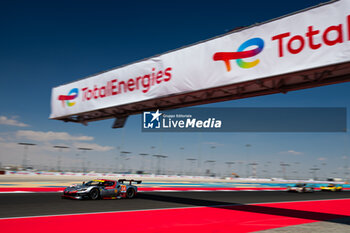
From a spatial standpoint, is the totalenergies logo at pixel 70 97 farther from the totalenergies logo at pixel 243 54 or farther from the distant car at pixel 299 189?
the distant car at pixel 299 189

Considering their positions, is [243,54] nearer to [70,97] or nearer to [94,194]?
[70,97]

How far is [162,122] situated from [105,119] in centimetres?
360

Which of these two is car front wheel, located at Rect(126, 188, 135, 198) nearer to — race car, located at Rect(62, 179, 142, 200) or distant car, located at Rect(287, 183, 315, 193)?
race car, located at Rect(62, 179, 142, 200)

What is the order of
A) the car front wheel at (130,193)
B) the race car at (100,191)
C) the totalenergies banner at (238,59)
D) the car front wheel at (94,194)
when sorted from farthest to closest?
the car front wheel at (130,193)
the car front wheel at (94,194)
the race car at (100,191)
the totalenergies banner at (238,59)

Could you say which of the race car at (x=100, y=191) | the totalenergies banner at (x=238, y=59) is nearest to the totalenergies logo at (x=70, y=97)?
the totalenergies banner at (x=238, y=59)

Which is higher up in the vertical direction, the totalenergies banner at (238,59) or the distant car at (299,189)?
the totalenergies banner at (238,59)

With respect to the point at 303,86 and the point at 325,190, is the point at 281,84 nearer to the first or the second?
the point at 303,86

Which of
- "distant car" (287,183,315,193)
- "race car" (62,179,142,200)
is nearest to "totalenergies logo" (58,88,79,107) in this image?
"race car" (62,179,142,200)

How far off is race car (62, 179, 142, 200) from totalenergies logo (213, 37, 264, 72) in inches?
371

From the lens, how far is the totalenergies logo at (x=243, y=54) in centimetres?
865

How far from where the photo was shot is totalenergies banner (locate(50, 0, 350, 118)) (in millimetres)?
7445

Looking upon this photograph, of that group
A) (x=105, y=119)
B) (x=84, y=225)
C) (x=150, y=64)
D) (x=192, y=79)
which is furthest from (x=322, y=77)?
(x=105, y=119)

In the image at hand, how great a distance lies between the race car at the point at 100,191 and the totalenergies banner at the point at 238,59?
15.4 feet

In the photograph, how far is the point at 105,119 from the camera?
14281 millimetres
